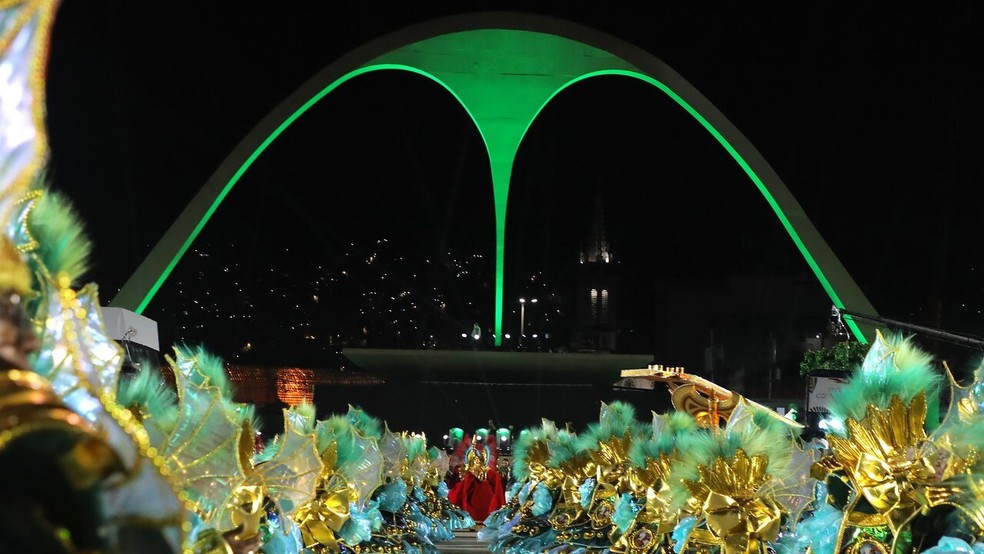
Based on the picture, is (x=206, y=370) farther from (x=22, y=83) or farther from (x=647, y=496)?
(x=647, y=496)

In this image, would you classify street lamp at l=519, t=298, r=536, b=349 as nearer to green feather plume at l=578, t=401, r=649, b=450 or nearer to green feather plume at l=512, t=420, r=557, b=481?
green feather plume at l=512, t=420, r=557, b=481

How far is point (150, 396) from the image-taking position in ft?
8.17

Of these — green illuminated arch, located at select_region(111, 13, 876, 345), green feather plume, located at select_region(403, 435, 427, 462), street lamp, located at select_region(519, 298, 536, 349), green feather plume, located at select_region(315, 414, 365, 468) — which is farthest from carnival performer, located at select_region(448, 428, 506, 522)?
street lamp, located at select_region(519, 298, 536, 349)

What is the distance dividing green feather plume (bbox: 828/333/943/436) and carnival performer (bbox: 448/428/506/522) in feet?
48.1

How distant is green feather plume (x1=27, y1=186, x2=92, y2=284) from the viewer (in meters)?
1.13

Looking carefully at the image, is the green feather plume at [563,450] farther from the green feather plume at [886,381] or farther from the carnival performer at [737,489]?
the green feather plume at [886,381]

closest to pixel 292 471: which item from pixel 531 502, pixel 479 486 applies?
pixel 531 502

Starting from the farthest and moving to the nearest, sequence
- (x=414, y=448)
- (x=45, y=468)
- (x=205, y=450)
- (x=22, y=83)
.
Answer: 1. (x=414, y=448)
2. (x=205, y=450)
3. (x=22, y=83)
4. (x=45, y=468)

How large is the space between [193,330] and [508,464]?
33.9ft

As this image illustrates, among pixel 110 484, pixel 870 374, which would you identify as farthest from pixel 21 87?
pixel 870 374

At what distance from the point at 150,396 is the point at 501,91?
26.3 meters

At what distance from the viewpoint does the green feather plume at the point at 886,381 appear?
10.3 feet

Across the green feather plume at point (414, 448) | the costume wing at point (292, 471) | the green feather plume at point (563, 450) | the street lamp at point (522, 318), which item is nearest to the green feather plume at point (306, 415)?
the costume wing at point (292, 471)

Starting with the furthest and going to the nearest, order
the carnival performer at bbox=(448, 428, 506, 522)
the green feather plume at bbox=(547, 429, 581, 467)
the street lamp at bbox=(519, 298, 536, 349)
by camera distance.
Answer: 1. the street lamp at bbox=(519, 298, 536, 349)
2. the carnival performer at bbox=(448, 428, 506, 522)
3. the green feather plume at bbox=(547, 429, 581, 467)
